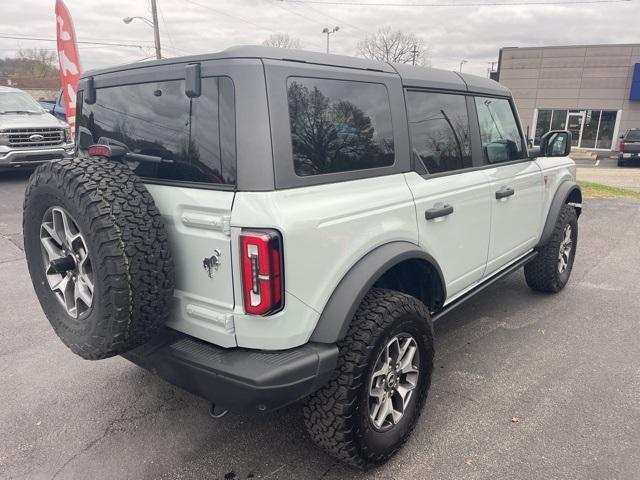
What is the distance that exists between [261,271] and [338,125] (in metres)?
0.82

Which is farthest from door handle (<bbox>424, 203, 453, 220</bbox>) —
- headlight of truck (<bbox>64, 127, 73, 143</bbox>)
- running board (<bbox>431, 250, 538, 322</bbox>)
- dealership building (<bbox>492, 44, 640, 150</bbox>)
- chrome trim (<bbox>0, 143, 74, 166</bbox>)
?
dealership building (<bbox>492, 44, 640, 150</bbox>)

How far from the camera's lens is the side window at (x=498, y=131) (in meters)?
3.40

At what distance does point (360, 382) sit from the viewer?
2145 mm

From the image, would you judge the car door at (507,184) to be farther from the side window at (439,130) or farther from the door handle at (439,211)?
the door handle at (439,211)

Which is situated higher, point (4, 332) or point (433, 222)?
point (433, 222)

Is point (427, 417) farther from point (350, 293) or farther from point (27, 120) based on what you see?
point (27, 120)

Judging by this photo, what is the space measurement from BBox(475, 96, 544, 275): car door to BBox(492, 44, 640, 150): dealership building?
99.2ft

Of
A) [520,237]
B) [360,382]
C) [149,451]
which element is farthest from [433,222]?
[149,451]

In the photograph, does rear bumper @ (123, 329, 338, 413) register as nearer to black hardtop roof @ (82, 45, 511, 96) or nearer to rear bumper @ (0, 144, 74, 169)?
black hardtop roof @ (82, 45, 511, 96)

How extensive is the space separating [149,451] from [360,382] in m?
1.27

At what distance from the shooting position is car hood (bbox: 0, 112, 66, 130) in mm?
9758

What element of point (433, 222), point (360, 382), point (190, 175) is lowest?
point (360, 382)

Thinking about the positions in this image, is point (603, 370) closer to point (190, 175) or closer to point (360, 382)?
point (360, 382)

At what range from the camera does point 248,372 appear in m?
1.91
